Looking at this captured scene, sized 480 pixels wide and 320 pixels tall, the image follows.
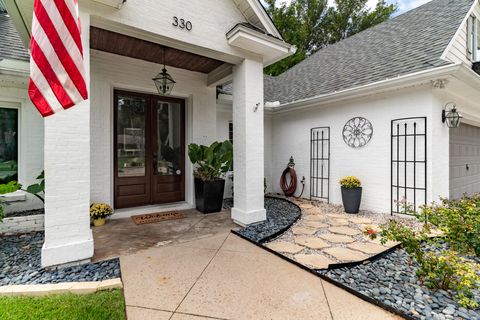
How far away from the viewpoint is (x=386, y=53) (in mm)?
6160

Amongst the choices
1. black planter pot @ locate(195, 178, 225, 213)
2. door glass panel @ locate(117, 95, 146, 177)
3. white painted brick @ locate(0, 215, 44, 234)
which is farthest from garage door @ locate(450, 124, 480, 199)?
white painted brick @ locate(0, 215, 44, 234)

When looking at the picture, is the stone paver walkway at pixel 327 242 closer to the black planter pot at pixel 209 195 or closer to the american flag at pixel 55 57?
the black planter pot at pixel 209 195

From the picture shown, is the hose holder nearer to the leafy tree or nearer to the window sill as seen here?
the window sill

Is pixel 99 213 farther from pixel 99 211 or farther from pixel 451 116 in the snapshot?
pixel 451 116

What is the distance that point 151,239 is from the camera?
3.75 metres

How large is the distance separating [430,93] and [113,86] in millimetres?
6372

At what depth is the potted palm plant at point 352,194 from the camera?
531cm

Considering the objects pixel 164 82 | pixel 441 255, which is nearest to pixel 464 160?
pixel 441 255

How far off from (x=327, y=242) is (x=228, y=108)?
4.63 meters

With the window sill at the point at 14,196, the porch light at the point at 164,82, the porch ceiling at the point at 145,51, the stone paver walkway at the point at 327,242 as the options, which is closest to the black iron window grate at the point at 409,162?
the stone paver walkway at the point at 327,242

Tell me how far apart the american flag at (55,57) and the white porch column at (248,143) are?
9.39ft

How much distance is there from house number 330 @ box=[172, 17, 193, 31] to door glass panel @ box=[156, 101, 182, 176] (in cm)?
226

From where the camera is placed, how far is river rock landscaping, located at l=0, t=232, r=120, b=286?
2596 mm

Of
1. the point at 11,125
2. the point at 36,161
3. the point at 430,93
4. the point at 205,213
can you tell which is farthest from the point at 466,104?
the point at 11,125
